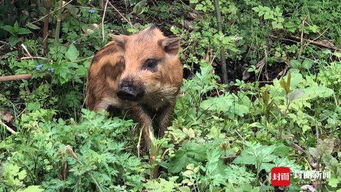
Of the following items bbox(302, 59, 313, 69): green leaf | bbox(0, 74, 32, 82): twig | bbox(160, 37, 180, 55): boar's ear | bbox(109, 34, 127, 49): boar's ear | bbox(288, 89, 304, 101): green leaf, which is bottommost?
bbox(302, 59, 313, 69): green leaf

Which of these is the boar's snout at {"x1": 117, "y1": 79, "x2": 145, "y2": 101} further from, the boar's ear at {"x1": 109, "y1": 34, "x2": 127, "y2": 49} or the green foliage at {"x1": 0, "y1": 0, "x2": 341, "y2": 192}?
the boar's ear at {"x1": 109, "y1": 34, "x2": 127, "y2": 49}

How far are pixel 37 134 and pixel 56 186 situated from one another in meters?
0.49

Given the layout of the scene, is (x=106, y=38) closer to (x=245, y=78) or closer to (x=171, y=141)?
(x=245, y=78)

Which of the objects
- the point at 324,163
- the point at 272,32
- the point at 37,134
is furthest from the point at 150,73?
the point at 272,32

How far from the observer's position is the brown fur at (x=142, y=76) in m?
5.59

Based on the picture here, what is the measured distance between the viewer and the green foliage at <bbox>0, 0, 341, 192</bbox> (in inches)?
178

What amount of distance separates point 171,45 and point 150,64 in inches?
11.8

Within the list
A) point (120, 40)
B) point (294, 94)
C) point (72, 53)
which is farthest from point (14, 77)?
point (294, 94)

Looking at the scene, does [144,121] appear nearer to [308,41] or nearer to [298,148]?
[298,148]

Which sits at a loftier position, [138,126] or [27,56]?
[27,56]

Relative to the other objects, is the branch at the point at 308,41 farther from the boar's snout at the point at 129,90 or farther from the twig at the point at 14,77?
the twig at the point at 14,77

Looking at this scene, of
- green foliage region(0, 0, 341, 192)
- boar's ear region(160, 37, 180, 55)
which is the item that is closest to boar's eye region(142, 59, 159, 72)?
boar's ear region(160, 37, 180, 55)

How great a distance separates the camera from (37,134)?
15.4ft

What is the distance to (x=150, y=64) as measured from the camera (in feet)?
18.4
